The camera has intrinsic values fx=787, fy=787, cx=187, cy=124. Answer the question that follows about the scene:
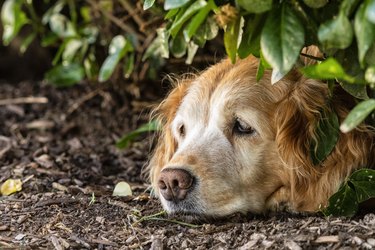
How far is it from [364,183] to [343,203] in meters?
0.15

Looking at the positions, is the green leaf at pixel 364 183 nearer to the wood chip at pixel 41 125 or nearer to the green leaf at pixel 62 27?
the green leaf at pixel 62 27

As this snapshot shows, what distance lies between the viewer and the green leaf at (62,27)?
695 cm

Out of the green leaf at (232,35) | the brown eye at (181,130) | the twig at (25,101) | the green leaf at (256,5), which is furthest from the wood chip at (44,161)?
the green leaf at (256,5)

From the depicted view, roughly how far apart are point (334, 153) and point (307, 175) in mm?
191

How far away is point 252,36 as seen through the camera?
366 cm

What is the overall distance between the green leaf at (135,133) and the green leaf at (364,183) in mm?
1731

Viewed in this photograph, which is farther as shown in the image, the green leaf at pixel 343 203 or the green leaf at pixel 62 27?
the green leaf at pixel 62 27

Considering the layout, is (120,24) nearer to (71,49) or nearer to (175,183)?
(71,49)

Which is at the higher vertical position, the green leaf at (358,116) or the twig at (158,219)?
the green leaf at (358,116)

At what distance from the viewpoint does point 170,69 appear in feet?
22.3

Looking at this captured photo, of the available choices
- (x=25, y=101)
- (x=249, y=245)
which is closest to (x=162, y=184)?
(x=249, y=245)

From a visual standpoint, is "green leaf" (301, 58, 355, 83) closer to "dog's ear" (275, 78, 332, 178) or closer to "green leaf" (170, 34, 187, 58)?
"dog's ear" (275, 78, 332, 178)

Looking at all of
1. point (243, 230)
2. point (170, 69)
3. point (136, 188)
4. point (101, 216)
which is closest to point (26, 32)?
point (170, 69)

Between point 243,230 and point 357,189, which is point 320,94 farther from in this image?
point 243,230
